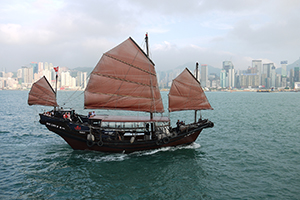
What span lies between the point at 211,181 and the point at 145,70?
11936mm

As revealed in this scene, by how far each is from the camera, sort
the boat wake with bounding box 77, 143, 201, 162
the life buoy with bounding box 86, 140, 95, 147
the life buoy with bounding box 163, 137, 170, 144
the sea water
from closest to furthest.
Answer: the sea water → the boat wake with bounding box 77, 143, 201, 162 → the life buoy with bounding box 86, 140, 95, 147 → the life buoy with bounding box 163, 137, 170, 144

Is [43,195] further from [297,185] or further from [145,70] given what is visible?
[297,185]

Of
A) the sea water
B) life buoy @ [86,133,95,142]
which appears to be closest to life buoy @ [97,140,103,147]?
life buoy @ [86,133,95,142]

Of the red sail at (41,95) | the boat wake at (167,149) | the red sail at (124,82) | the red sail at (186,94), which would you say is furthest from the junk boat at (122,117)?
the red sail at (41,95)

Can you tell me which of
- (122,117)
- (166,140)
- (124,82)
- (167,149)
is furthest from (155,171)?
(124,82)

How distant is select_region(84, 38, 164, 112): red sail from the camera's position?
71.4 ft

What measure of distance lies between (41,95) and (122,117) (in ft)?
33.3

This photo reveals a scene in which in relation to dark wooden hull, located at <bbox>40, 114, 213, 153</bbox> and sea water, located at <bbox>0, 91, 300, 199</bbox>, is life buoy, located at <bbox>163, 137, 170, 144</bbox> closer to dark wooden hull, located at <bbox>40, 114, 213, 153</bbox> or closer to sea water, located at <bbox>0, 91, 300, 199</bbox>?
dark wooden hull, located at <bbox>40, 114, 213, 153</bbox>

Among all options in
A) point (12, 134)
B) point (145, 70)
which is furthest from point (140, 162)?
point (12, 134)

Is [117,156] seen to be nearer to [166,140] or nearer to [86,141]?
[86,141]

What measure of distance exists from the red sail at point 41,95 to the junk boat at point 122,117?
3.09 metres

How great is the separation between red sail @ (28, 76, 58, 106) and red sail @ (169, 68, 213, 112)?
532 inches

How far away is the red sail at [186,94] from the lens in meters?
23.8

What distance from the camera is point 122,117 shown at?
73.2 ft
